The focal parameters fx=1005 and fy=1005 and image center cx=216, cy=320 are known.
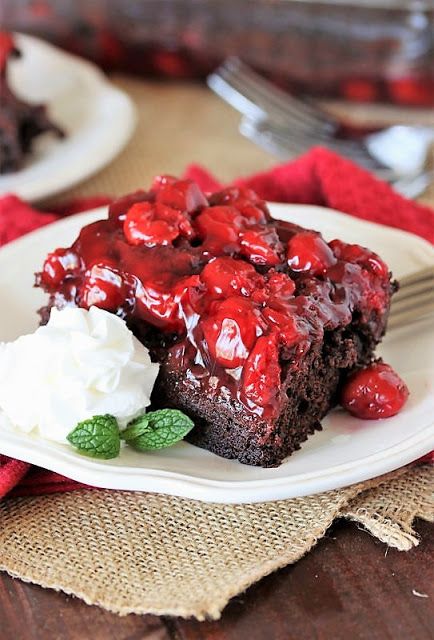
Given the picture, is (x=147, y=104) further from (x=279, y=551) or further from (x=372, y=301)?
(x=279, y=551)

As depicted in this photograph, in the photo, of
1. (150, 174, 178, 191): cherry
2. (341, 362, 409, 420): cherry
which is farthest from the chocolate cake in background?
(341, 362, 409, 420): cherry

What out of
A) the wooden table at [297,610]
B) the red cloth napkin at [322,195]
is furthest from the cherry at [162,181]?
the wooden table at [297,610]

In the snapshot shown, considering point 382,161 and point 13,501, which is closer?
point 13,501

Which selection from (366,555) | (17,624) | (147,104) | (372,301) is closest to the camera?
(17,624)

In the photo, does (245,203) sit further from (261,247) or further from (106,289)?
(106,289)

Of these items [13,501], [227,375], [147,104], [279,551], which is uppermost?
[227,375]

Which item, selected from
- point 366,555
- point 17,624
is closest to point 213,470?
point 366,555

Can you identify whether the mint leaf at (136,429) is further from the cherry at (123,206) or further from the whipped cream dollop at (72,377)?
the cherry at (123,206)

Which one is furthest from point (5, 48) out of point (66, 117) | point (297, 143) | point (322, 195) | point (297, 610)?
point (297, 610)
